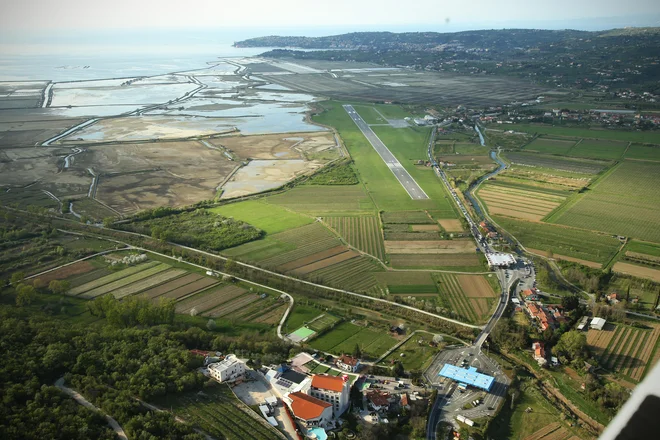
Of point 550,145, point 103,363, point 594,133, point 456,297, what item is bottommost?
point 103,363

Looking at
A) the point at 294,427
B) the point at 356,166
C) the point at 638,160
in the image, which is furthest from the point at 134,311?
the point at 638,160

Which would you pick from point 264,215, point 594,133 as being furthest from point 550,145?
point 264,215

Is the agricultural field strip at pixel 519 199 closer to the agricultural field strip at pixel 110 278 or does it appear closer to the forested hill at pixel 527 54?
the agricultural field strip at pixel 110 278

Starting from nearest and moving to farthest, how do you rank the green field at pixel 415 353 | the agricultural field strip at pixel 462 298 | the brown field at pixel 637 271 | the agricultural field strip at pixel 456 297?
the green field at pixel 415 353 → the agricultural field strip at pixel 462 298 → the agricultural field strip at pixel 456 297 → the brown field at pixel 637 271

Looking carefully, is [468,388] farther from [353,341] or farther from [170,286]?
[170,286]

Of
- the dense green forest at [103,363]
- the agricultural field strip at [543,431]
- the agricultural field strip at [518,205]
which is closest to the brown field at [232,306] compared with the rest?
the dense green forest at [103,363]

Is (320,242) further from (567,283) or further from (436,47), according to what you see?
(436,47)

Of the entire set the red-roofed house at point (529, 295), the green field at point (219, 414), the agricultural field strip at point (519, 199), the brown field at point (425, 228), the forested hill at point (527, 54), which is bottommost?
the green field at point (219, 414)

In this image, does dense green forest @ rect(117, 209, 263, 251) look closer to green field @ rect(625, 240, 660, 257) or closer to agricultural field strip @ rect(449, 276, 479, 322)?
agricultural field strip @ rect(449, 276, 479, 322)
